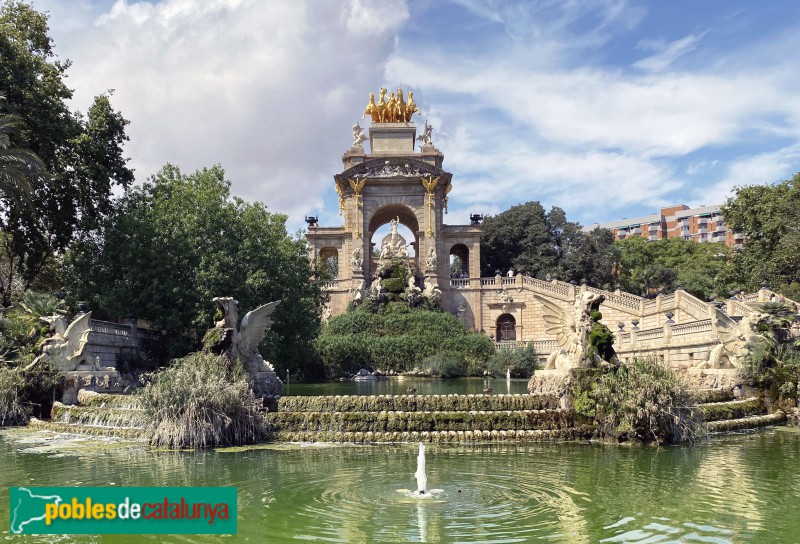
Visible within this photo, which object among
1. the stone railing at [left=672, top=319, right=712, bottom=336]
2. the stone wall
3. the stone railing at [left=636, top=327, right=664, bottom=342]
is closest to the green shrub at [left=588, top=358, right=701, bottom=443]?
the stone railing at [left=672, top=319, right=712, bottom=336]

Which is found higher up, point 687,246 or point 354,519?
point 687,246

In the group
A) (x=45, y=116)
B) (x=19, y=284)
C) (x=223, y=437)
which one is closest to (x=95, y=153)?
(x=45, y=116)

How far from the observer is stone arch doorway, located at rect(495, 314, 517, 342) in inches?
2064

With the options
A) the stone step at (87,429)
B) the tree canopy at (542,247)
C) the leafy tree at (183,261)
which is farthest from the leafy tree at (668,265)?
the stone step at (87,429)

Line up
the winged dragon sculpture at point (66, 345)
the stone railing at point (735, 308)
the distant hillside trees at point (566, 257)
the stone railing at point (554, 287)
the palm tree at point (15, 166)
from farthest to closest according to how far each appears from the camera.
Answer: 1. the distant hillside trees at point (566, 257)
2. the stone railing at point (554, 287)
3. the stone railing at point (735, 308)
4. the palm tree at point (15, 166)
5. the winged dragon sculpture at point (66, 345)

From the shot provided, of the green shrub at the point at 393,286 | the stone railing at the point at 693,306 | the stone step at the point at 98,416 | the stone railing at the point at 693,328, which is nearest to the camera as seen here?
the stone step at the point at 98,416

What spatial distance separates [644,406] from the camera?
14.4 meters

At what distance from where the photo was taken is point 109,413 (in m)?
17.4

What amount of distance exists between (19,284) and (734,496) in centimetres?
4042

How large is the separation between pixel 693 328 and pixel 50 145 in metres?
24.3

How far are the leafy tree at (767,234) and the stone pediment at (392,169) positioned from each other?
19.4m

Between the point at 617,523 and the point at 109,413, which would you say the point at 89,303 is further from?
the point at 617,523

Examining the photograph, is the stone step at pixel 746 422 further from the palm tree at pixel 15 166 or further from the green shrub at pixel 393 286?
the green shrub at pixel 393 286

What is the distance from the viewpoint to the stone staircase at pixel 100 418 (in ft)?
54.3
